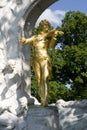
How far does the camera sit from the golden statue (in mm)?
8961

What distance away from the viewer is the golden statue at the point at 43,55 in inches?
353

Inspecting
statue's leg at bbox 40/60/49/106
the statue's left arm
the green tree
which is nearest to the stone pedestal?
statue's leg at bbox 40/60/49/106

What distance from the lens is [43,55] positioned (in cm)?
905

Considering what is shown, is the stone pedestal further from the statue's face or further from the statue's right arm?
the statue's face

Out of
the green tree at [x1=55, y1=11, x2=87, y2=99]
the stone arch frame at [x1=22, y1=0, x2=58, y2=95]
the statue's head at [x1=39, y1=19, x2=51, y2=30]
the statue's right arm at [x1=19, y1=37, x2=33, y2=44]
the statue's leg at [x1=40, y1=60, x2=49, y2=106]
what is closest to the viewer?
the statue's leg at [x1=40, y1=60, x2=49, y2=106]

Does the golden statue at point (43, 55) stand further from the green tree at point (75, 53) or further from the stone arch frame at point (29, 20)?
the green tree at point (75, 53)

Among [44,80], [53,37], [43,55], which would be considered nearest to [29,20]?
[53,37]

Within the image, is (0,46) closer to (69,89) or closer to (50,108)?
(50,108)

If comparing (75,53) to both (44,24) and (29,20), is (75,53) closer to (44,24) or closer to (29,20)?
(29,20)

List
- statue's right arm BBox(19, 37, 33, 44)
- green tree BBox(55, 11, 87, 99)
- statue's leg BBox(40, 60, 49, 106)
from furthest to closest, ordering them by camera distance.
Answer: green tree BBox(55, 11, 87, 99)
statue's right arm BBox(19, 37, 33, 44)
statue's leg BBox(40, 60, 49, 106)

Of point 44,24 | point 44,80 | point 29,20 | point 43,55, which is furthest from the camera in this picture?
point 29,20

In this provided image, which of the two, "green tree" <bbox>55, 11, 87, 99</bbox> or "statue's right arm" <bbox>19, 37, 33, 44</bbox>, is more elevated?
"green tree" <bbox>55, 11, 87, 99</bbox>

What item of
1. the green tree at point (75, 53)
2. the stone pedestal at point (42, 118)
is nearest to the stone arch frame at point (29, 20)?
the stone pedestal at point (42, 118)

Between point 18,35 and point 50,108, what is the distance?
6.41 ft
